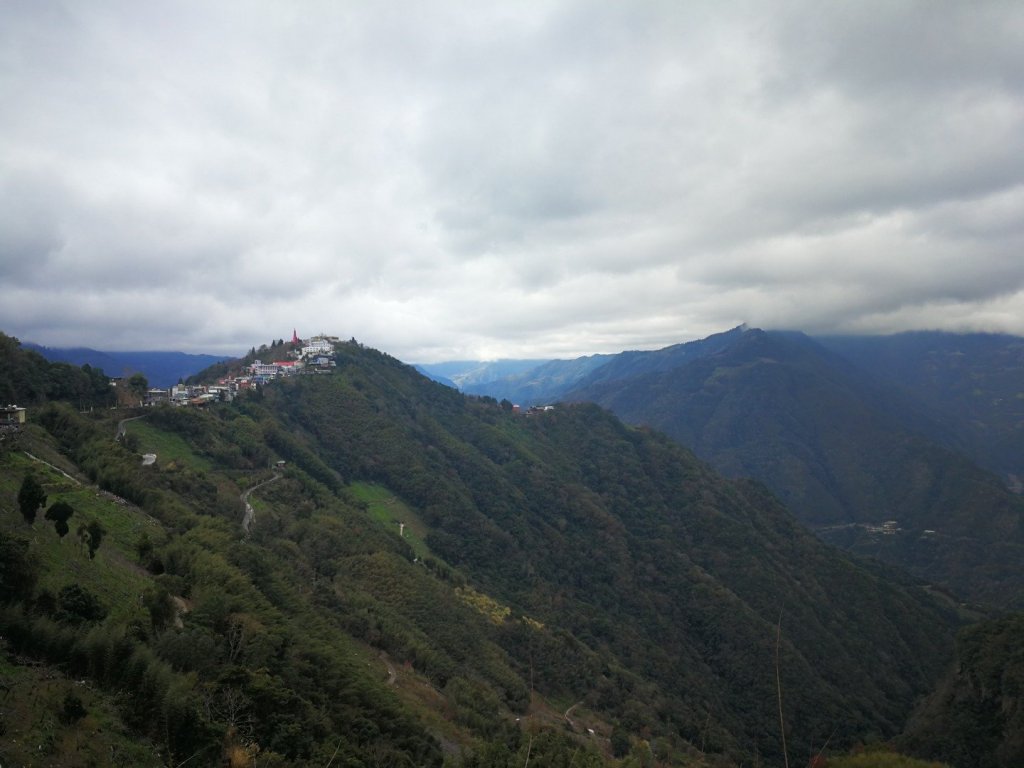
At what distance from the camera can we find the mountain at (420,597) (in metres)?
17.1

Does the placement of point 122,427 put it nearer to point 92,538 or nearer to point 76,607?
point 92,538

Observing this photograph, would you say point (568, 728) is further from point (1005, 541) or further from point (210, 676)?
point (1005, 541)

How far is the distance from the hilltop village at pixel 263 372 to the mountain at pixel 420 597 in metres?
4.04

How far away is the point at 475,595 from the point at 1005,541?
188714 millimetres

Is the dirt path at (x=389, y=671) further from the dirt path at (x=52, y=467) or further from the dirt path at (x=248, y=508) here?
the dirt path at (x=52, y=467)

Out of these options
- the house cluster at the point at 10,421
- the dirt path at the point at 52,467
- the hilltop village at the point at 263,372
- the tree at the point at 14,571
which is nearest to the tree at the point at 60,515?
the tree at the point at 14,571

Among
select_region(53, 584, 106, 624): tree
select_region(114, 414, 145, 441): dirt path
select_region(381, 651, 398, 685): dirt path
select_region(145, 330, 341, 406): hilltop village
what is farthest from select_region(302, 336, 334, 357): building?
select_region(53, 584, 106, 624): tree

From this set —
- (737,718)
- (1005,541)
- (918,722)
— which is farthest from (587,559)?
(1005,541)

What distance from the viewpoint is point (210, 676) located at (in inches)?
734

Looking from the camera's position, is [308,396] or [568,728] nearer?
[568,728]

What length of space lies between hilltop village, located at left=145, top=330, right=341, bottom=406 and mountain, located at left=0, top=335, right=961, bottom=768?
4.04 m

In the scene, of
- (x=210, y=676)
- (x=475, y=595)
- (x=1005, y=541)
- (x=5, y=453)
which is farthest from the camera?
(x=1005, y=541)

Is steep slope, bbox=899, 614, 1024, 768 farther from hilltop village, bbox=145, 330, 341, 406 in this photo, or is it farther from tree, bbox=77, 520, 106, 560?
hilltop village, bbox=145, 330, 341, 406

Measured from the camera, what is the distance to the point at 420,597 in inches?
2060
